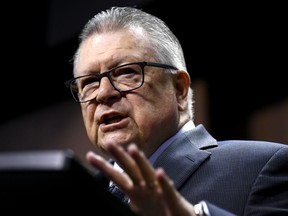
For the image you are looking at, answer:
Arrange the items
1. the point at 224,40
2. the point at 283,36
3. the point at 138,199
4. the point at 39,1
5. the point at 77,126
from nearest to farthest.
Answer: the point at 138,199 < the point at 283,36 < the point at 224,40 < the point at 39,1 < the point at 77,126

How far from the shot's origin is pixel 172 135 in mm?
1564

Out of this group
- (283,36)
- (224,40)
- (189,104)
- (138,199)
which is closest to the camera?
(138,199)

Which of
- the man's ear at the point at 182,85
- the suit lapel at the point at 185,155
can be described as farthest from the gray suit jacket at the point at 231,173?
the man's ear at the point at 182,85

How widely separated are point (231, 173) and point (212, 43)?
4.15 ft

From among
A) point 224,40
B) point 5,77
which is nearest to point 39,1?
point 5,77

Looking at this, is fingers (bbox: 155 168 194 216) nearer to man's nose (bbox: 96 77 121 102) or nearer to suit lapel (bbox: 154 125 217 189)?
suit lapel (bbox: 154 125 217 189)

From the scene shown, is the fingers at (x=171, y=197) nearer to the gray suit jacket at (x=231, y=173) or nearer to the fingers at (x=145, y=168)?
the fingers at (x=145, y=168)

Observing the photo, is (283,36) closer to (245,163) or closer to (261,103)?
(261,103)

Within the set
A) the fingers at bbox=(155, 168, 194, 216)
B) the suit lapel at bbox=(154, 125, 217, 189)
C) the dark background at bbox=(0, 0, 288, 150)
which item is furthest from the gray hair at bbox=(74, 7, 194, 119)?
the fingers at bbox=(155, 168, 194, 216)

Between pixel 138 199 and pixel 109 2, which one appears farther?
pixel 109 2

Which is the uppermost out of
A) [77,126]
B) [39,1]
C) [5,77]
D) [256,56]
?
[39,1]

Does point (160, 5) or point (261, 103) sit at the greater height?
point (160, 5)

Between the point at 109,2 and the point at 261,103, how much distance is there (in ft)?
2.55

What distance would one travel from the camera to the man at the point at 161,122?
130 cm
